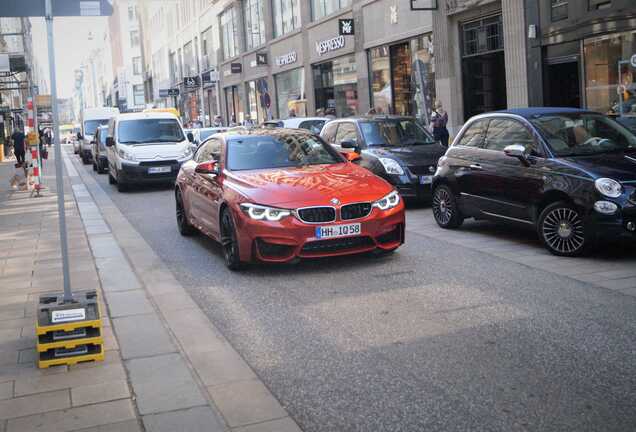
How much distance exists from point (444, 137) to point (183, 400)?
17921 millimetres

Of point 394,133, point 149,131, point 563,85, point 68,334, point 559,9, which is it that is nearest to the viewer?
point 68,334

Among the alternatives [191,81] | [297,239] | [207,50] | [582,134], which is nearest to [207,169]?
[297,239]

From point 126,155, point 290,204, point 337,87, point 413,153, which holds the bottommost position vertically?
point 290,204

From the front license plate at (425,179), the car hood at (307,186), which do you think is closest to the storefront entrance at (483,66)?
the front license plate at (425,179)

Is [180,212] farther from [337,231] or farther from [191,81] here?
[191,81]

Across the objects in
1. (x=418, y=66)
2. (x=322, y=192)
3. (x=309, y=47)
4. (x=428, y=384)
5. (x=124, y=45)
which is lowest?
(x=428, y=384)

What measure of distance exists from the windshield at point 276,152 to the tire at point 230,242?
82 cm

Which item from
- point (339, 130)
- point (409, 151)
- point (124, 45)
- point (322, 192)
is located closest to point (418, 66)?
point (339, 130)

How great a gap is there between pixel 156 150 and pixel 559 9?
1024 cm

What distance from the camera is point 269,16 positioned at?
40062mm

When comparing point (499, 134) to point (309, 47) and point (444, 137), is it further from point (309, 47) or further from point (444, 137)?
point (309, 47)

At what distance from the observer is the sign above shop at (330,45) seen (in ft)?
99.4

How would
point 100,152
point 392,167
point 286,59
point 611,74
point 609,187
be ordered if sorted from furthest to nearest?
point 286,59 → point 100,152 → point 611,74 → point 392,167 → point 609,187

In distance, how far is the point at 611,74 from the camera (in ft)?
55.3
